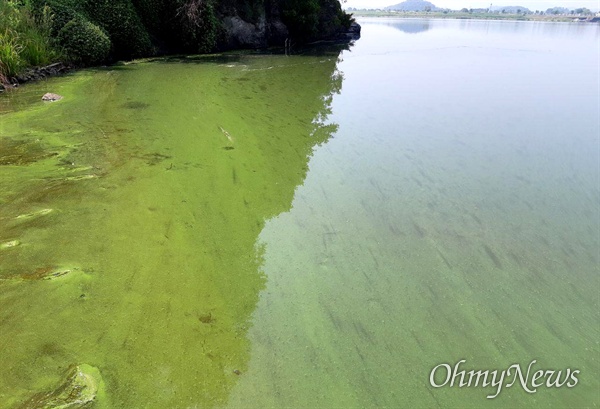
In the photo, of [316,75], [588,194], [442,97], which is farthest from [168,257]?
[316,75]

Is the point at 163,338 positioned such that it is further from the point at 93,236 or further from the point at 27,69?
the point at 27,69

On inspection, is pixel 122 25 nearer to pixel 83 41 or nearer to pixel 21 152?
pixel 83 41

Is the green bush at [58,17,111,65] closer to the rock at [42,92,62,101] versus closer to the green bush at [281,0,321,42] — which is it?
the rock at [42,92,62,101]

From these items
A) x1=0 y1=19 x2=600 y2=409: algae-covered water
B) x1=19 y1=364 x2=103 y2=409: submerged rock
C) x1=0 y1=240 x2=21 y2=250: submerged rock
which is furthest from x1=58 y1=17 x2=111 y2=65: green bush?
x1=19 y1=364 x2=103 y2=409: submerged rock

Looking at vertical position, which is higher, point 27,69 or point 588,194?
point 27,69

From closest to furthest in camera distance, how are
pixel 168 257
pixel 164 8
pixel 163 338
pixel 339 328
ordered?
pixel 163 338
pixel 339 328
pixel 168 257
pixel 164 8

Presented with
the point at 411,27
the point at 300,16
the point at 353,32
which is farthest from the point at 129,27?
the point at 411,27

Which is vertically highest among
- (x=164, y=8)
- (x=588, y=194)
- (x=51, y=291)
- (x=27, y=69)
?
(x=164, y=8)

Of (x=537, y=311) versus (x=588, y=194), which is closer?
(x=537, y=311)
